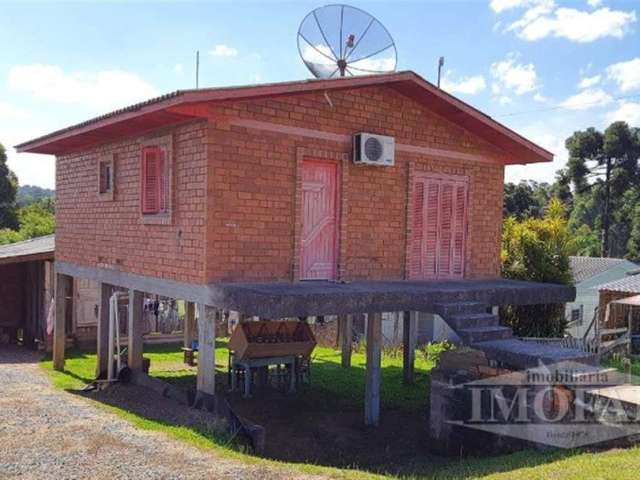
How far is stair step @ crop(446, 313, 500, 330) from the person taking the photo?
30.8 feet

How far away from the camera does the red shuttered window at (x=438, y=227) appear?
445 inches

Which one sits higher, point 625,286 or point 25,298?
point 625,286

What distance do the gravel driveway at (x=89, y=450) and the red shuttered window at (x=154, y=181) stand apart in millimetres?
3409

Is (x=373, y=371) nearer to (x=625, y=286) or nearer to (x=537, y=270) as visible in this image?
(x=537, y=270)

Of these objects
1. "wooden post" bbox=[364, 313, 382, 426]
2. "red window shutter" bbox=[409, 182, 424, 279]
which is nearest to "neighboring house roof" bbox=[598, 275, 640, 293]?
"red window shutter" bbox=[409, 182, 424, 279]

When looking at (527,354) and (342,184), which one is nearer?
(527,354)

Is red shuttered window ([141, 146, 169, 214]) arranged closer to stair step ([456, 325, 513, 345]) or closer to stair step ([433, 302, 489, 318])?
stair step ([433, 302, 489, 318])

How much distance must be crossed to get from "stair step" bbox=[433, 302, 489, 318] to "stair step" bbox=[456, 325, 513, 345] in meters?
0.37

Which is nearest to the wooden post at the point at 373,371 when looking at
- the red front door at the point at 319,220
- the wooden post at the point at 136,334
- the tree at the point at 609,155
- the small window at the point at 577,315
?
the red front door at the point at 319,220

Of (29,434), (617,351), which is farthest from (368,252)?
(617,351)

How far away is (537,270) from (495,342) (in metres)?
9.19

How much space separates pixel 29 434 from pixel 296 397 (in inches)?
220

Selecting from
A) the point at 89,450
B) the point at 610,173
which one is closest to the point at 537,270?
the point at 89,450

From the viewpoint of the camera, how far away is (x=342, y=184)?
33.3 ft
